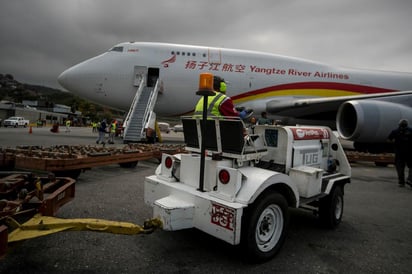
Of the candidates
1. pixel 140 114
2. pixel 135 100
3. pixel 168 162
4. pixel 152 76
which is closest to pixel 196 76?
pixel 152 76

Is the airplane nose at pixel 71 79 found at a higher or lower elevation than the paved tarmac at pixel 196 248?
higher

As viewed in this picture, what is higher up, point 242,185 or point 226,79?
point 226,79

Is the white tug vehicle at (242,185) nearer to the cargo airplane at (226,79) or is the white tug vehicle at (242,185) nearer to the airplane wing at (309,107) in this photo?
the airplane wing at (309,107)

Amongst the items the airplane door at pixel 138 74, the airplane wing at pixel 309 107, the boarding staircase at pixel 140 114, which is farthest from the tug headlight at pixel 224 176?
the airplane door at pixel 138 74

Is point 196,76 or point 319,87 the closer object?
point 196,76

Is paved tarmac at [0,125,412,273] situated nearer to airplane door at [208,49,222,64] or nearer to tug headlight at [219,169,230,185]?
tug headlight at [219,169,230,185]

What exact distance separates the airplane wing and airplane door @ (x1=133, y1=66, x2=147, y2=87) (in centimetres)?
667

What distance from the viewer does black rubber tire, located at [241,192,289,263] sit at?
8.86 feet

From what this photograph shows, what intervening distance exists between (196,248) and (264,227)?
0.81 meters

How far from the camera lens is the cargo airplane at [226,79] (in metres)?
13.6

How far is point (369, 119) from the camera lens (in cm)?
1043

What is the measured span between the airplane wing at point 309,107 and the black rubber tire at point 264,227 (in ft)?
34.6

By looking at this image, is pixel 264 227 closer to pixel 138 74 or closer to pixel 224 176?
pixel 224 176

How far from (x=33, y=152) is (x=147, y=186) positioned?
11.9 feet
